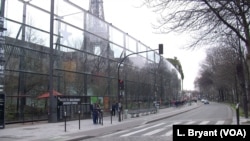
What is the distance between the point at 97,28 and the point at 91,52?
4094 mm

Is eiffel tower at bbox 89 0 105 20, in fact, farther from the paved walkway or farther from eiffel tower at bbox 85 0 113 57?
the paved walkway

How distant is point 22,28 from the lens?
29281 mm

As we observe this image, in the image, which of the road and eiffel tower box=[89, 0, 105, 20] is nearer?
the road

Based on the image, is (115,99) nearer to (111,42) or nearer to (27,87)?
(111,42)

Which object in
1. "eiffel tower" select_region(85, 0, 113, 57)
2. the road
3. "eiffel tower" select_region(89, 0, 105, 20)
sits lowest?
the road

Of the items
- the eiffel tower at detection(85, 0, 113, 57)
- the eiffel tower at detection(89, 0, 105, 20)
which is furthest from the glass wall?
the eiffel tower at detection(89, 0, 105, 20)

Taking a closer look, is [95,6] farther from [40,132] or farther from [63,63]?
[40,132]

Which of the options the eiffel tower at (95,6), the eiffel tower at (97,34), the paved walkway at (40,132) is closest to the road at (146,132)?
the paved walkway at (40,132)

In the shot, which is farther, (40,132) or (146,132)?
(40,132)

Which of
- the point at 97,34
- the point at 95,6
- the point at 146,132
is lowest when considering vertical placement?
the point at 146,132

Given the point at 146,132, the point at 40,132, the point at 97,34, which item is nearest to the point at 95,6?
the point at 97,34

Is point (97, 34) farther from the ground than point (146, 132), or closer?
farther from the ground

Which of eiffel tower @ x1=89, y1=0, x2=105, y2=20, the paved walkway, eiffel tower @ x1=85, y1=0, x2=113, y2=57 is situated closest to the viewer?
the paved walkway

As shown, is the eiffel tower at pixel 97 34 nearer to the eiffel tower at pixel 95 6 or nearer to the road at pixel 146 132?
the road at pixel 146 132
